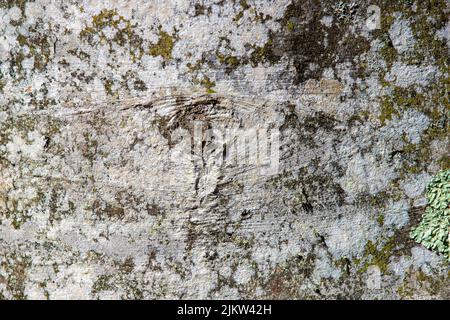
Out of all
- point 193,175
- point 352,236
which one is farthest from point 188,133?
point 352,236

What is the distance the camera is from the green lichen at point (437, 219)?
168 centimetres

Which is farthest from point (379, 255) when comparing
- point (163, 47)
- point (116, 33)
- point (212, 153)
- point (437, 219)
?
point (116, 33)

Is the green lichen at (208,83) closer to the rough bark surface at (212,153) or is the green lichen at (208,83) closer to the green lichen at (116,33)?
the rough bark surface at (212,153)

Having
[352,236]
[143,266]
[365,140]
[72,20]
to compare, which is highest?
[72,20]

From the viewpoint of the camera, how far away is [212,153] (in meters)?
1.65

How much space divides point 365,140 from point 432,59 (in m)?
0.35

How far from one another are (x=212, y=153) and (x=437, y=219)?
83 centimetres

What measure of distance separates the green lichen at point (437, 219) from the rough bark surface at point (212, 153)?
3cm

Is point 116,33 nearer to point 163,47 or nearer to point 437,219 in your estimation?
point 163,47

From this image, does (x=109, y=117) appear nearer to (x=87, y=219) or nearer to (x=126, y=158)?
(x=126, y=158)

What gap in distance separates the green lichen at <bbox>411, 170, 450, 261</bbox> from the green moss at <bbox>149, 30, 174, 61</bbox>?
3.32 ft

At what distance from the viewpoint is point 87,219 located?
1.72m

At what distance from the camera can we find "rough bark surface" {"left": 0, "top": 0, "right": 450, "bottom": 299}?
1.61 meters

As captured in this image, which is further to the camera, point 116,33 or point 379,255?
point 379,255
